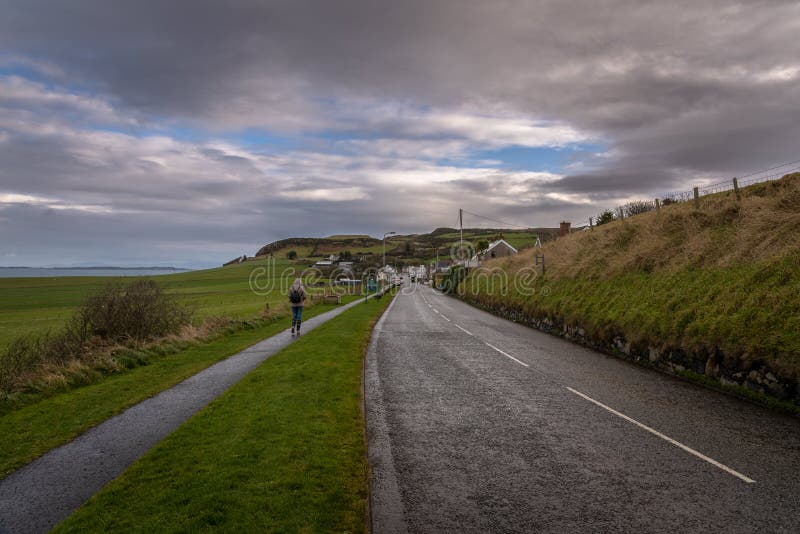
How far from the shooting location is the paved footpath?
4.84 metres

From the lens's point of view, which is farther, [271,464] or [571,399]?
[571,399]

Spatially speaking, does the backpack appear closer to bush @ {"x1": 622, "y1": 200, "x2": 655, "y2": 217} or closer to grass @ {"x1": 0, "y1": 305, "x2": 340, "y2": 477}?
grass @ {"x1": 0, "y1": 305, "x2": 340, "y2": 477}

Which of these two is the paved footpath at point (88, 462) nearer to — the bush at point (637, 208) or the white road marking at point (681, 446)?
the white road marking at point (681, 446)

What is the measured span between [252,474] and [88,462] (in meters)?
2.69

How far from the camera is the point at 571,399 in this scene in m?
8.54

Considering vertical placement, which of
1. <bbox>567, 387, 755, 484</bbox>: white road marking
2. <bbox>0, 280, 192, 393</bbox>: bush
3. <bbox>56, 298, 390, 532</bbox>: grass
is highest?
<bbox>0, 280, 192, 393</bbox>: bush

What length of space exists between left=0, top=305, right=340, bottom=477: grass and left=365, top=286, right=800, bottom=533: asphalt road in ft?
15.8

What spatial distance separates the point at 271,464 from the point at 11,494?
2947mm

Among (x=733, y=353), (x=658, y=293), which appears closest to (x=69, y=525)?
(x=733, y=353)

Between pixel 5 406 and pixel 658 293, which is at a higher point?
pixel 658 293

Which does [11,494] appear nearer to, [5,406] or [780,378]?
[5,406]

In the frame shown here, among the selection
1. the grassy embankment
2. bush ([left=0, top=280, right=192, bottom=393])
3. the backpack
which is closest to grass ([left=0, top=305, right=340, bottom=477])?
bush ([left=0, top=280, right=192, bottom=393])

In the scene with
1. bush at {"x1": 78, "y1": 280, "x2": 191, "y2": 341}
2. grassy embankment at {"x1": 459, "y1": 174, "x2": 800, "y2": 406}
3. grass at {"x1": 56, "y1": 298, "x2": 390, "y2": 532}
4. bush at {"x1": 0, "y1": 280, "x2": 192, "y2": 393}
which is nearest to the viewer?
grass at {"x1": 56, "y1": 298, "x2": 390, "y2": 532}

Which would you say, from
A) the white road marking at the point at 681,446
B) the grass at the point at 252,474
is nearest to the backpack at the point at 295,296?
the grass at the point at 252,474
